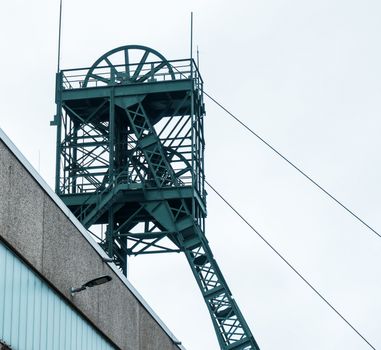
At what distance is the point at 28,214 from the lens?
19.0 meters

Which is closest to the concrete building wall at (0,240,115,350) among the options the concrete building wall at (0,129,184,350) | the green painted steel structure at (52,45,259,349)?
the concrete building wall at (0,129,184,350)

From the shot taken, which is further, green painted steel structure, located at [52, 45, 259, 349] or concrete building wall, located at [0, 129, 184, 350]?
green painted steel structure, located at [52, 45, 259, 349]

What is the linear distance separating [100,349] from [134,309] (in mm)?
2473

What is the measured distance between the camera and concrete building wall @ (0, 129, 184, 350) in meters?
18.3

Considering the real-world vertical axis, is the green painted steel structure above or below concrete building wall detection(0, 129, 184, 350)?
above

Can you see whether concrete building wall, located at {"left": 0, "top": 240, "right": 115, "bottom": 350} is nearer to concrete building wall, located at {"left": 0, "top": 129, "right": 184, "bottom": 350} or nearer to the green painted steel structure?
concrete building wall, located at {"left": 0, "top": 129, "right": 184, "bottom": 350}

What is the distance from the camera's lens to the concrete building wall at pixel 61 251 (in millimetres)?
18297

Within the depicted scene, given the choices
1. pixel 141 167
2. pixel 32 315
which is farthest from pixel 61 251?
pixel 141 167

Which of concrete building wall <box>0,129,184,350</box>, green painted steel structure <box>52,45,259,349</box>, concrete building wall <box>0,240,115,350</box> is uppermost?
green painted steel structure <box>52,45,259,349</box>

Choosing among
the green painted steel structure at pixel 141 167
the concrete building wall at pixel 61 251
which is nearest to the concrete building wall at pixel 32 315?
the concrete building wall at pixel 61 251

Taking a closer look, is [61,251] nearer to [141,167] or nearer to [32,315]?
[32,315]

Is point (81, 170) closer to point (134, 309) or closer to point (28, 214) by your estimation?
point (134, 309)

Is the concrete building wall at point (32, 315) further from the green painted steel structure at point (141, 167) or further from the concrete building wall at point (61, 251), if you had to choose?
the green painted steel structure at point (141, 167)

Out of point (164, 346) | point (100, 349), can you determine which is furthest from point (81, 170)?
point (100, 349)
